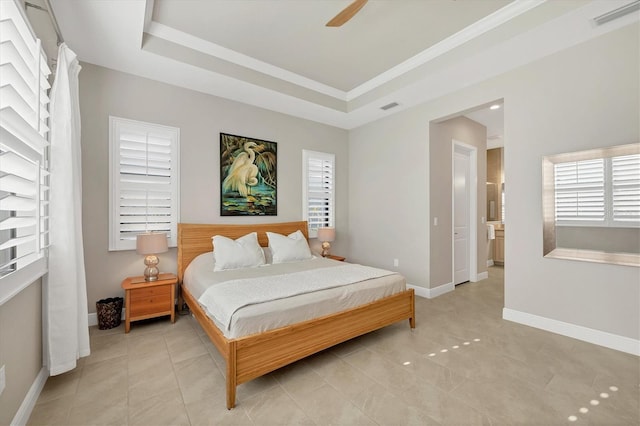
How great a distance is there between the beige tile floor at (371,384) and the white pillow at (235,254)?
790 millimetres

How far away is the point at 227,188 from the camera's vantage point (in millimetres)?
3982

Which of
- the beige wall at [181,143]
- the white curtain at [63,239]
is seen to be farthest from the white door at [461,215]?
the white curtain at [63,239]

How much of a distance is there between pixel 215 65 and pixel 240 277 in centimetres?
247

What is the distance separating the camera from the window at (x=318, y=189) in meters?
4.83

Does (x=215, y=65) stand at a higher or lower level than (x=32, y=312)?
higher

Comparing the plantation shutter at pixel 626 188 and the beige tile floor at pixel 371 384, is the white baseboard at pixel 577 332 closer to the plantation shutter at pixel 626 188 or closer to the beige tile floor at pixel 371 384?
the beige tile floor at pixel 371 384

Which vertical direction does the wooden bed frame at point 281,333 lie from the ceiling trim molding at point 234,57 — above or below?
below

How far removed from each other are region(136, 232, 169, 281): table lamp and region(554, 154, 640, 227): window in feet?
14.0

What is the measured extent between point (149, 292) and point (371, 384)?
2.50 metres

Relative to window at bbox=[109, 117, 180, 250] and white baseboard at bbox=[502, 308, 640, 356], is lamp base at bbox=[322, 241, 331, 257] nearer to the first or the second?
window at bbox=[109, 117, 180, 250]

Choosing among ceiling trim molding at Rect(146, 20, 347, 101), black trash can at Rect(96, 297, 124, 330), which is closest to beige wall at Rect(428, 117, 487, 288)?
ceiling trim molding at Rect(146, 20, 347, 101)

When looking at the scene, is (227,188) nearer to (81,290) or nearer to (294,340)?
(81,290)

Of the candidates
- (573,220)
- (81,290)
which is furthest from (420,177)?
(81,290)

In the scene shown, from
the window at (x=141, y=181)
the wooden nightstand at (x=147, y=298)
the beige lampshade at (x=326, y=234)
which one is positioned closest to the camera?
the wooden nightstand at (x=147, y=298)
